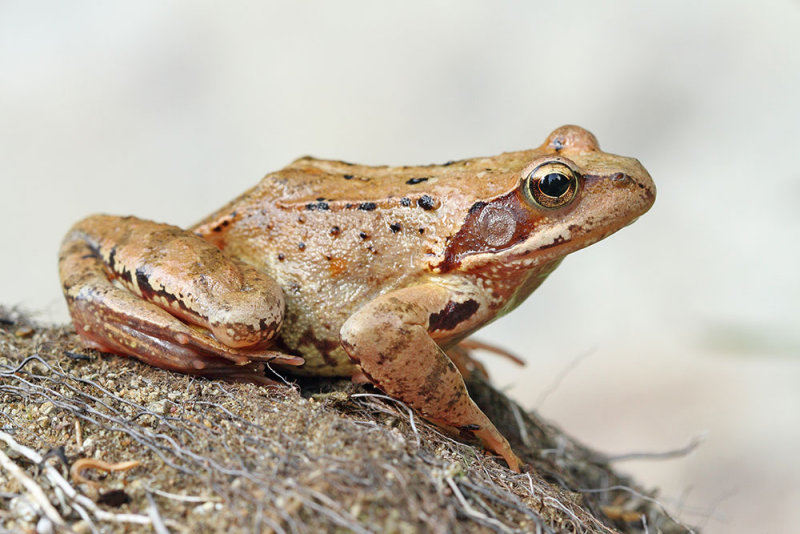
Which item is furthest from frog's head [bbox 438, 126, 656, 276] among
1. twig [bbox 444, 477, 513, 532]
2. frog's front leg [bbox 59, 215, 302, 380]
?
twig [bbox 444, 477, 513, 532]

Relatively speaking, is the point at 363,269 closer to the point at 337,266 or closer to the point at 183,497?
the point at 337,266

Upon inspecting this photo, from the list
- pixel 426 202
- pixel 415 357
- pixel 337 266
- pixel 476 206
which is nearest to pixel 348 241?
pixel 337 266

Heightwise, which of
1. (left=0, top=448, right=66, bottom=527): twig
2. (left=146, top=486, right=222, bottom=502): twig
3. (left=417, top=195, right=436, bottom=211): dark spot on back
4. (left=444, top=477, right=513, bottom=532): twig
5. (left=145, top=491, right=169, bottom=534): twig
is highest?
(left=417, top=195, right=436, bottom=211): dark spot on back

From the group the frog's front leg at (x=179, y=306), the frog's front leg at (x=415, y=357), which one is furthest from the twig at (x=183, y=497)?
the frog's front leg at (x=415, y=357)

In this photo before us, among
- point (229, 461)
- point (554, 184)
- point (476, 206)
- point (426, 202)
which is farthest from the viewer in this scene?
point (426, 202)

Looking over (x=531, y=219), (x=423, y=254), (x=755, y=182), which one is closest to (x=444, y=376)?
(x=423, y=254)

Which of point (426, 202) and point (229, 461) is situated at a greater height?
point (426, 202)

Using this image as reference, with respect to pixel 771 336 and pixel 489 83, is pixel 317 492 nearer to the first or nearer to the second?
pixel 771 336

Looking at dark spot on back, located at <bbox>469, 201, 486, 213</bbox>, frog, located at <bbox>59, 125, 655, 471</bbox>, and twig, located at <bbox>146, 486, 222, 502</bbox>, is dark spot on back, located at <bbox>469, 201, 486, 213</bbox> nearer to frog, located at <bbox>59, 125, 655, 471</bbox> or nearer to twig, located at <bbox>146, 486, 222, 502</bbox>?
frog, located at <bbox>59, 125, 655, 471</bbox>
